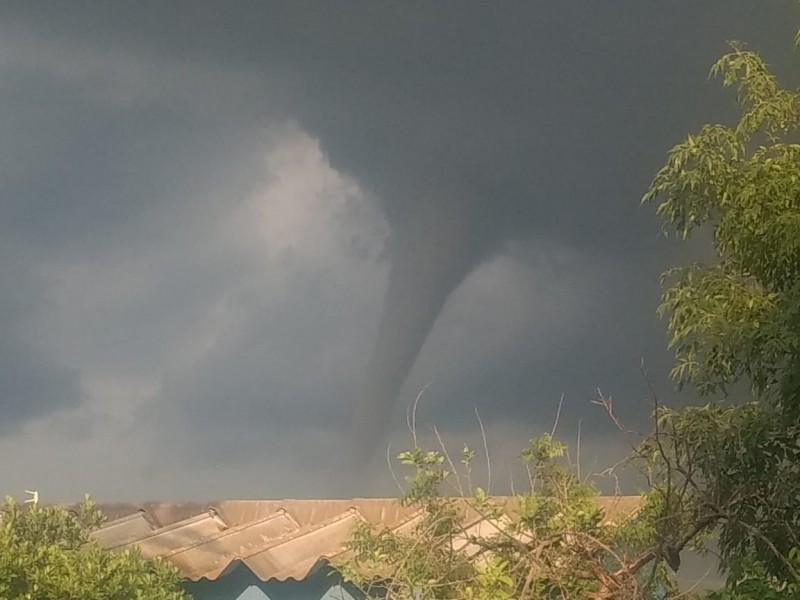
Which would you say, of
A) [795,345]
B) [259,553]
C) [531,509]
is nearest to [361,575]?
[531,509]

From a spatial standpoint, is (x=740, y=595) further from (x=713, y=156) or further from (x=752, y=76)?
(x=752, y=76)

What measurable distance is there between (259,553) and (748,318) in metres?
5.75

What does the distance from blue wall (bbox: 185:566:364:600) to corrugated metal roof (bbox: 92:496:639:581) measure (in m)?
0.20

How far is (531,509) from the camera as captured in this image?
578cm

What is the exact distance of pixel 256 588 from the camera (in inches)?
389

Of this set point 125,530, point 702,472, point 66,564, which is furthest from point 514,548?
point 125,530

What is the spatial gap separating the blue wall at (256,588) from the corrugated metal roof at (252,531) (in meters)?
0.20

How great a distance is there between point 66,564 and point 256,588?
3048mm

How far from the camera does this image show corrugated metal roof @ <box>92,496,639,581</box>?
31.3ft

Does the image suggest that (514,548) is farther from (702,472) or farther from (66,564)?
(66,564)

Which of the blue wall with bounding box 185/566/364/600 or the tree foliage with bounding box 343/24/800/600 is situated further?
the blue wall with bounding box 185/566/364/600

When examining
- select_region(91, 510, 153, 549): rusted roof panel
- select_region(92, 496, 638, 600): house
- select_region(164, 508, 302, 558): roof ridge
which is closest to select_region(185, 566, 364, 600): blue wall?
select_region(92, 496, 638, 600): house

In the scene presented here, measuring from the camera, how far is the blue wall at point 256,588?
980 cm

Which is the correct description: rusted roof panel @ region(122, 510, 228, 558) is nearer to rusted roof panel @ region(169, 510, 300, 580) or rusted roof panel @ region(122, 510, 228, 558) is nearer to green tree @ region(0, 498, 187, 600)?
rusted roof panel @ region(169, 510, 300, 580)
